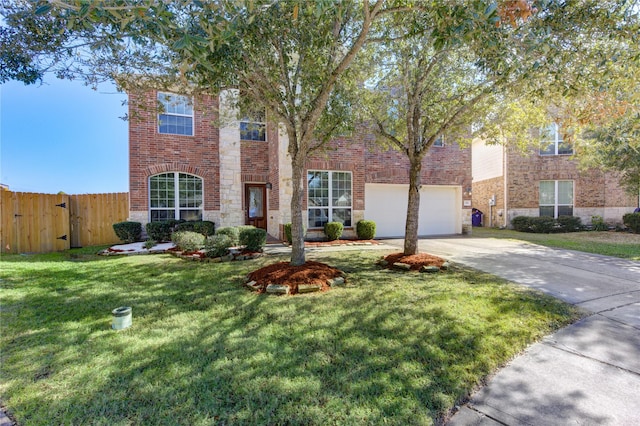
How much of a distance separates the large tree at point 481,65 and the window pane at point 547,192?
11.3 metres

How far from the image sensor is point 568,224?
50.0 ft

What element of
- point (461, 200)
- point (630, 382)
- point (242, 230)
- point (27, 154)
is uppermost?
point (27, 154)

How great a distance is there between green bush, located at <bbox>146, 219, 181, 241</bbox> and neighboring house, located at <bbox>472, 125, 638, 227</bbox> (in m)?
16.4

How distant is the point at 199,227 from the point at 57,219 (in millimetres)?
4304

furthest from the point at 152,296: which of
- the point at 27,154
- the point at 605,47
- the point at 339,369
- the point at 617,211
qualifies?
the point at 617,211

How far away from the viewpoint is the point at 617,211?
15.9 m

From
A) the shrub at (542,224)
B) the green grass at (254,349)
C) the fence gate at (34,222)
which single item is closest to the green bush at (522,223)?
the shrub at (542,224)

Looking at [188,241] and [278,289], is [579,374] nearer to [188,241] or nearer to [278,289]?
[278,289]

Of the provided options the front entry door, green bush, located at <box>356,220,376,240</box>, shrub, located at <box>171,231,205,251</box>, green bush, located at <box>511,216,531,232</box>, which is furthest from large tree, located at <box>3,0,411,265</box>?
green bush, located at <box>511,216,531,232</box>

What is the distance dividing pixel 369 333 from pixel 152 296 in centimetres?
346

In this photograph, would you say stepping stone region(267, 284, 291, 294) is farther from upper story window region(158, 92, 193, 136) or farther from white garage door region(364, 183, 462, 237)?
upper story window region(158, 92, 193, 136)

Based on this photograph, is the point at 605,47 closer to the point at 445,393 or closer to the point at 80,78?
the point at 445,393

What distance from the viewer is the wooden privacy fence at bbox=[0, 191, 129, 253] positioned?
28.3 ft

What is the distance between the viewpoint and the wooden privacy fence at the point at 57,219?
862 cm
